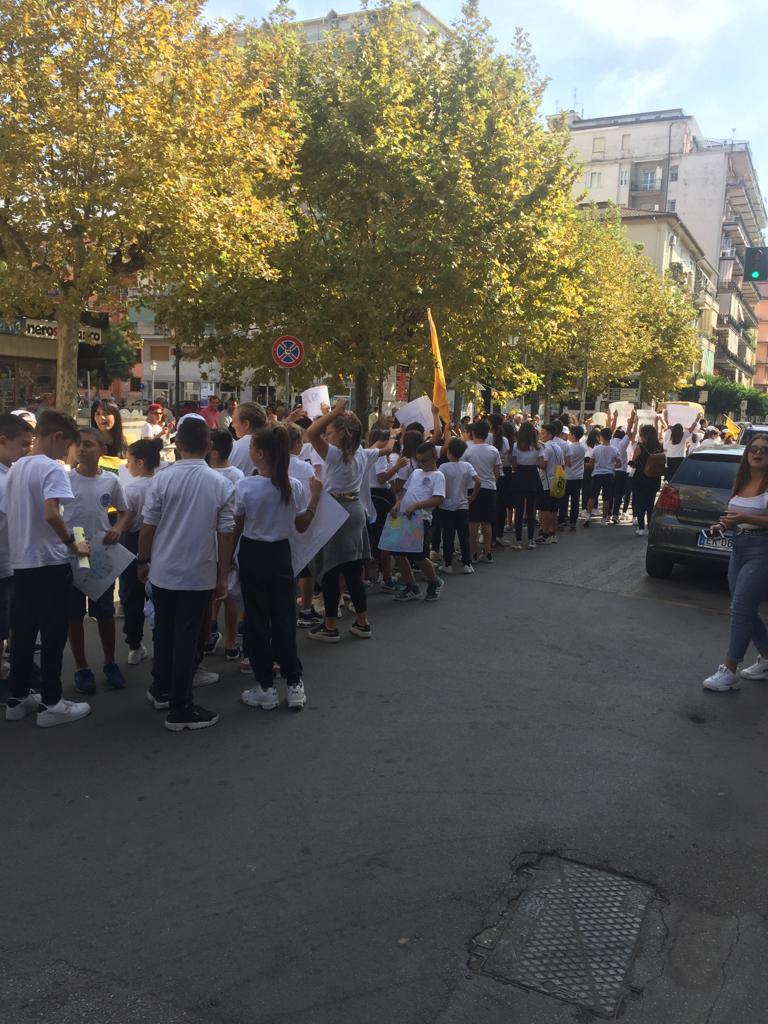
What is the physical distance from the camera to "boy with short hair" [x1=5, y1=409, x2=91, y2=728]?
4926mm

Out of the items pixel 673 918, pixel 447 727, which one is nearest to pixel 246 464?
pixel 447 727

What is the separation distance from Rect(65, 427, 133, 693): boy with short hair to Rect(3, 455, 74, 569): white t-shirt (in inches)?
24.2

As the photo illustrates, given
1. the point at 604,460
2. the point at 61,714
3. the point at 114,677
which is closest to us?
the point at 61,714

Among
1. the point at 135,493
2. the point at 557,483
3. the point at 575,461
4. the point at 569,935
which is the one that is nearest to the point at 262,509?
the point at 135,493

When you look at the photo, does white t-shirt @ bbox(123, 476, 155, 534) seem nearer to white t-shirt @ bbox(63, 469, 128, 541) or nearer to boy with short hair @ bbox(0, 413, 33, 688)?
white t-shirt @ bbox(63, 469, 128, 541)

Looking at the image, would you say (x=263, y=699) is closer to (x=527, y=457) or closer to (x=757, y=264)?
A: (x=527, y=457)

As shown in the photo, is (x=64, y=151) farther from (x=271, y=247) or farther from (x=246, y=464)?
(x=246, y=464)

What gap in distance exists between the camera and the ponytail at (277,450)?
17.2ft

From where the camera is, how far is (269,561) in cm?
534

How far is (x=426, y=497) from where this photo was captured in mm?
8742

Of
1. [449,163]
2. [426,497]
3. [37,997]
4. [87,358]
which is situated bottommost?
[37,997]

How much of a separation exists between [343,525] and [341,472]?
459 mm

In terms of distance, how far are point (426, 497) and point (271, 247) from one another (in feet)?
33.1

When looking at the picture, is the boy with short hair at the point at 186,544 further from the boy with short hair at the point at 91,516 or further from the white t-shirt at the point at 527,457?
the white t-shirt at the point at 527,457
